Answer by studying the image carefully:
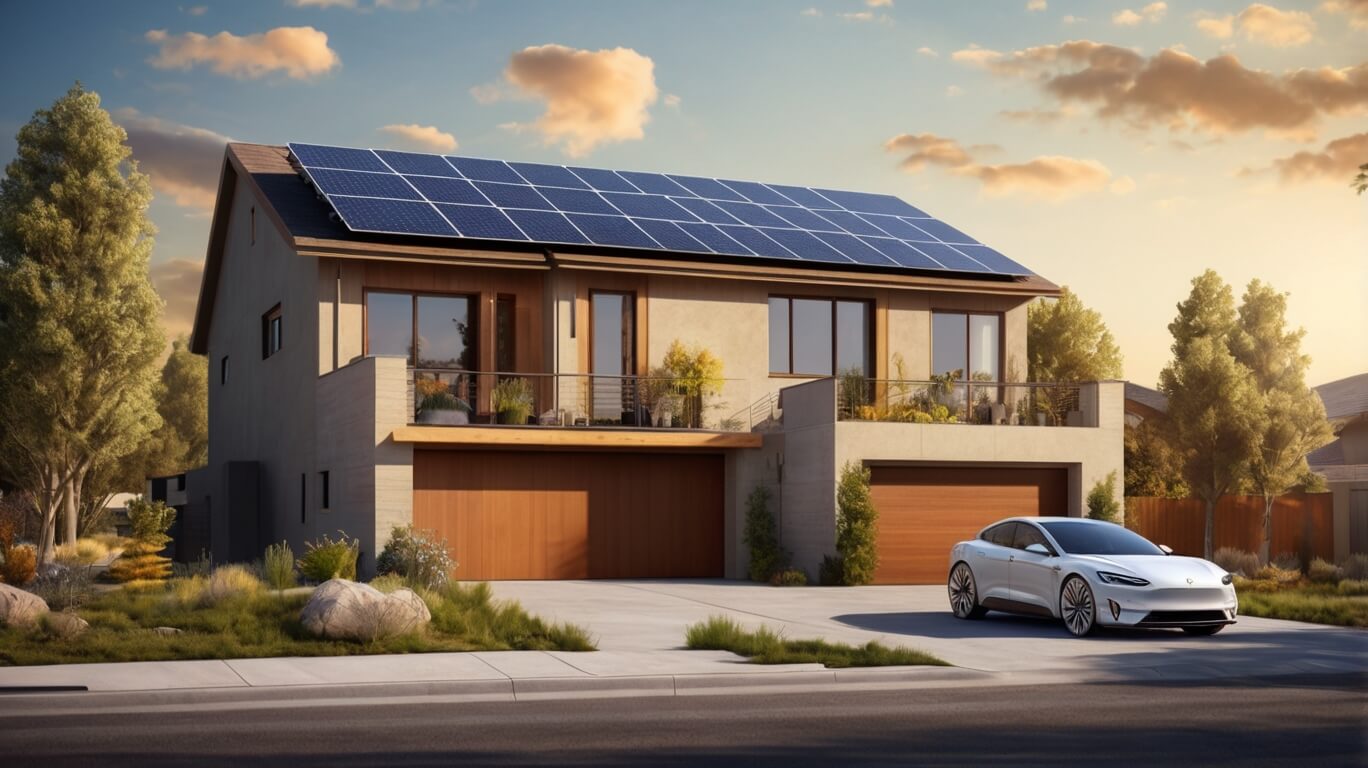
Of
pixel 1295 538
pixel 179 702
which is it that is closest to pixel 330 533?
pixel 179 702

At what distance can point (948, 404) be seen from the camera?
1129 inches

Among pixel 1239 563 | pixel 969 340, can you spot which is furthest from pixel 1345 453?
pixel 969 340

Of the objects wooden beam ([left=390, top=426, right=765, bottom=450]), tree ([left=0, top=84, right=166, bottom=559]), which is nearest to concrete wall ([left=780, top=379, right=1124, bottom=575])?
wooden beam ([left=390, top=426, right=765, bottom=450])

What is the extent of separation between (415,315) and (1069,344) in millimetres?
24167

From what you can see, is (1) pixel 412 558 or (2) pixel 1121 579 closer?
(2) pixel 1121 579

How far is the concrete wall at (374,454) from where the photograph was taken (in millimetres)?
24703

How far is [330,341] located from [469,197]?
4.65m

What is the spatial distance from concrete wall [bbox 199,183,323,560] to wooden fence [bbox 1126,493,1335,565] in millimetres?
17442

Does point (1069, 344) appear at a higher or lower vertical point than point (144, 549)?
higher

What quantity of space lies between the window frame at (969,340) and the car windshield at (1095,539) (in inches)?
482

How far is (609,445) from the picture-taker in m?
26.4

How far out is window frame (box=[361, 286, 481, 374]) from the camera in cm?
2733

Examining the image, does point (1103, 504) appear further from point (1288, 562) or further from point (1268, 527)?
point (1268, 527)

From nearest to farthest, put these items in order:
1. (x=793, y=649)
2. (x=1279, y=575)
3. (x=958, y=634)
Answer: (x=793, y=649) → (x=958, y=634) → (x=1279, y=575)
